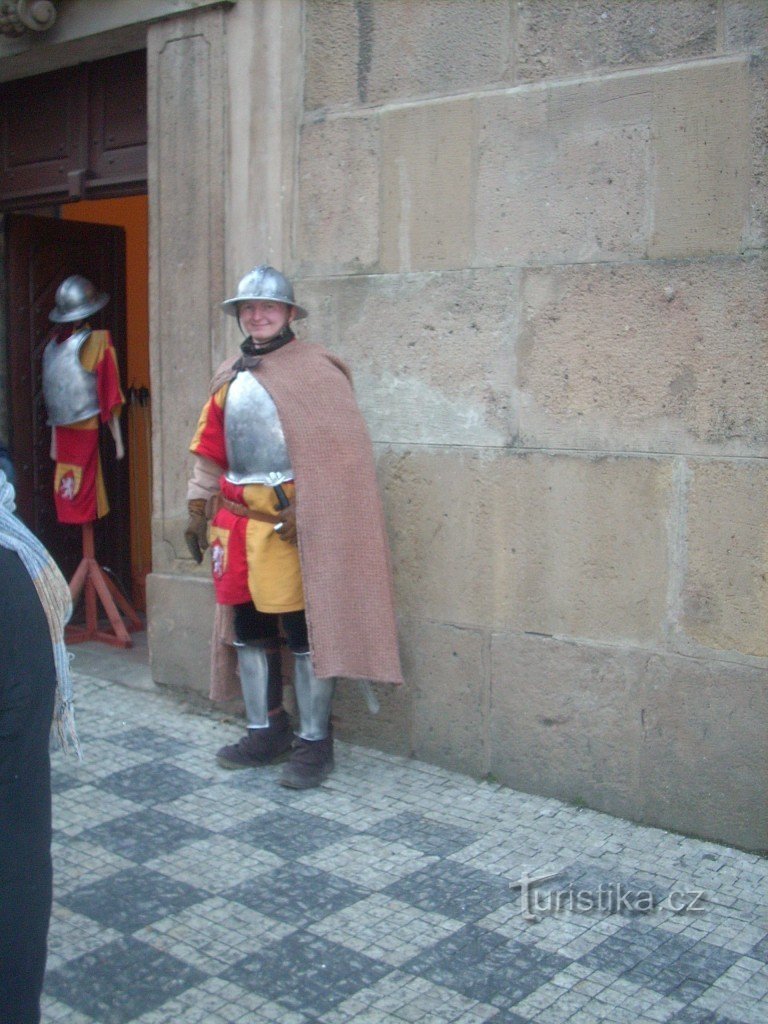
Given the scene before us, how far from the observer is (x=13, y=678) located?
2174 mm

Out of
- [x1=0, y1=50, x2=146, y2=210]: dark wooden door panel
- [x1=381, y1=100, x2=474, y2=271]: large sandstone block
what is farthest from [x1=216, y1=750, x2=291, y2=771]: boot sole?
[x1=0, y1=50, x2=146, y2=210]: dark wooden door panel

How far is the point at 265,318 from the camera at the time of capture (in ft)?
14.0

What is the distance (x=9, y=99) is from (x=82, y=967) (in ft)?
15.7

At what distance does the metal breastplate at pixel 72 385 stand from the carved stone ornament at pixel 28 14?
140cm

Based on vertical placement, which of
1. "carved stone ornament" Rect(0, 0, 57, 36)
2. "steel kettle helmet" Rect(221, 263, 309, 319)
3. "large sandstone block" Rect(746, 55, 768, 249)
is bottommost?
"steel kettle helmet" Rect(221, 263, 309, 319)

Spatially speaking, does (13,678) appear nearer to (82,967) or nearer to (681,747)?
(82,967)

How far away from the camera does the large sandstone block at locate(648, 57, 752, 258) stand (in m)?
3.58

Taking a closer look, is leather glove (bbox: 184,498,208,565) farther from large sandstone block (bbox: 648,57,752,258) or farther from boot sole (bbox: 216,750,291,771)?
large sandstone block (bbox: 648,57,752,258)

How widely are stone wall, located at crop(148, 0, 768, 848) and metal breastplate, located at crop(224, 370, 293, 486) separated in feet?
1.51

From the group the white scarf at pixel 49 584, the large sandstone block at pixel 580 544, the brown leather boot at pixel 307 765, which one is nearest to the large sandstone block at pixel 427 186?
the large sandstone block at pixel 580 544

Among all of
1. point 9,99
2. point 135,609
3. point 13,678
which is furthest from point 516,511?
point 9,99

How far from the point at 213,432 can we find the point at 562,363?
1288 millimetres

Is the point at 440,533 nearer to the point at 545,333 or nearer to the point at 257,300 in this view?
the point at 545,333

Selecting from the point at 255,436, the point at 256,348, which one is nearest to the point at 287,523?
the point at 255,436
